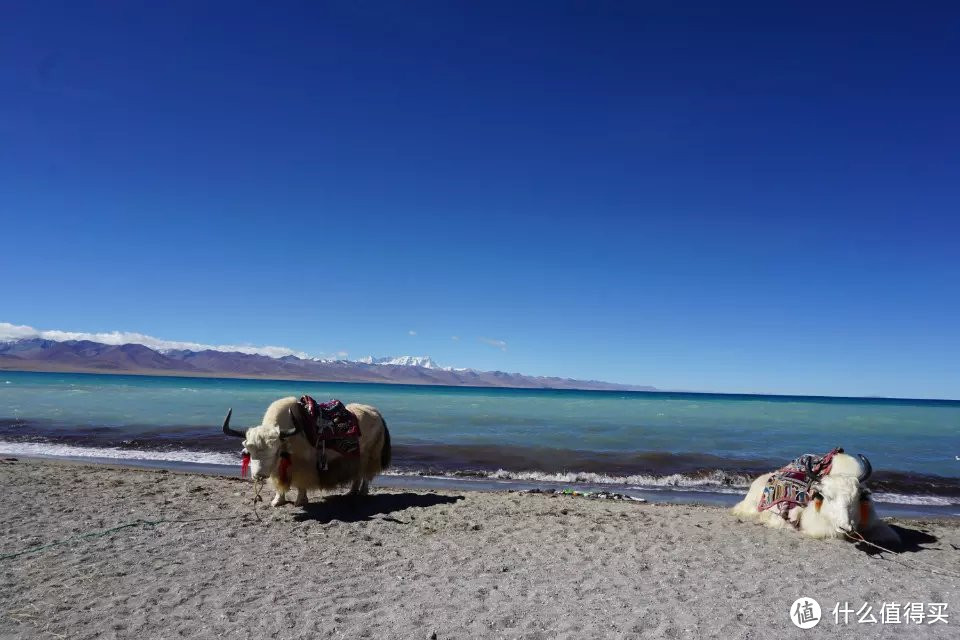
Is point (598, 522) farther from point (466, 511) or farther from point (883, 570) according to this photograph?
point (883, 570)

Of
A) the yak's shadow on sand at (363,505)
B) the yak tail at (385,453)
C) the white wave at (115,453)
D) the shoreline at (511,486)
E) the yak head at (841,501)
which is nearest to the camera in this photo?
Result: the yak head at (841,501)

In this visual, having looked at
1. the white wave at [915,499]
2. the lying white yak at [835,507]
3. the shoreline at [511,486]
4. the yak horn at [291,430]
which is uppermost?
the yak horn at [291,430]

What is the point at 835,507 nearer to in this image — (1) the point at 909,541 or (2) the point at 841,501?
(2) the point at 841,501

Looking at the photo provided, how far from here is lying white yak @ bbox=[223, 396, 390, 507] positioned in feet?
21.0

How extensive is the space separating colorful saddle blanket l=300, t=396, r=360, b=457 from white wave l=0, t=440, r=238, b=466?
18.7ft

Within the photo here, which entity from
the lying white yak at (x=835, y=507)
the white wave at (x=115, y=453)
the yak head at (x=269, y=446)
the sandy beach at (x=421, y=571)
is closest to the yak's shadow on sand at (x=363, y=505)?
the sandy beach at (x=421, y=571)

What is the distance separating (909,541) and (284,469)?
25.1ft

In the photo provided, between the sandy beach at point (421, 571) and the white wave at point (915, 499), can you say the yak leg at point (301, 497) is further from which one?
the white wave at point (915, 499)

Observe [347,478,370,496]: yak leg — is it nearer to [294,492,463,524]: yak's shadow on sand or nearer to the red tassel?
[294,492,463,524]: yak's shadow on sand

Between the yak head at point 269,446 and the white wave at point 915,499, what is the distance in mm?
10418

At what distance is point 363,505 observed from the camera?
24.0 ft

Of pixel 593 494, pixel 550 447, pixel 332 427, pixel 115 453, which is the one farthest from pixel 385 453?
pixel 550 447

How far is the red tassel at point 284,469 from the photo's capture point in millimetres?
6555

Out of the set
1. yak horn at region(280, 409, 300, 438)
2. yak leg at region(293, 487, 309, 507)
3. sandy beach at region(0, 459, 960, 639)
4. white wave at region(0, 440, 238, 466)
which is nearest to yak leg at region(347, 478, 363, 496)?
sandy beach at region(0, 459, 960, 639)
